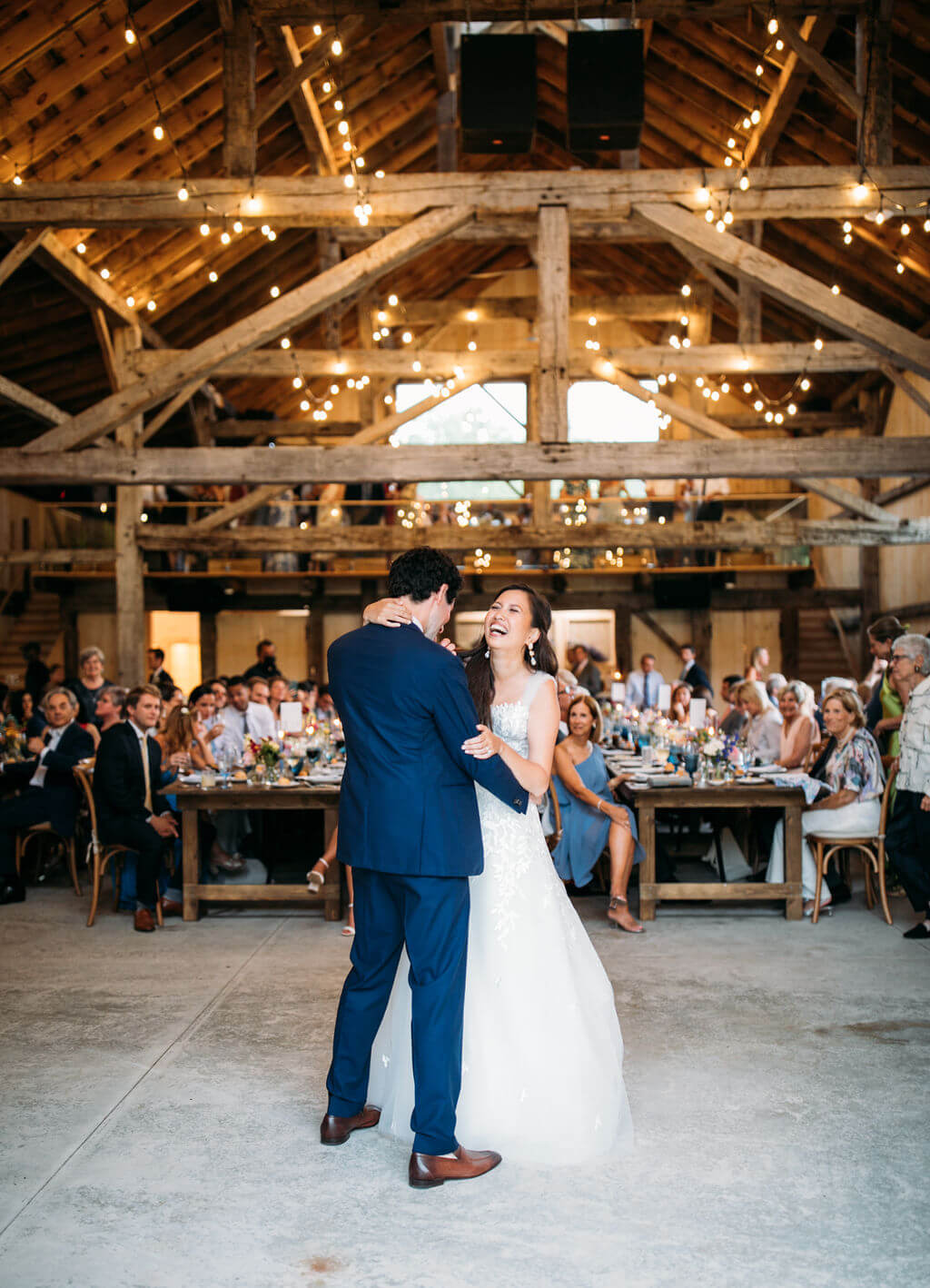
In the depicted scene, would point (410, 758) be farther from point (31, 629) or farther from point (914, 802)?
point (31, 629)

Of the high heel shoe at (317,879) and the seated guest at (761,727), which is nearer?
the high heel shoe at (317,879)

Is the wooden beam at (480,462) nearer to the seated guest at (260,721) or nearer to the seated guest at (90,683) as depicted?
the seated guest at (90,683)

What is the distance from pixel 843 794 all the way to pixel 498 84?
21.1ft

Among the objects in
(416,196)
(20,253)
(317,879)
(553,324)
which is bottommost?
(317,879)

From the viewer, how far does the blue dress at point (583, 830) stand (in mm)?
6387

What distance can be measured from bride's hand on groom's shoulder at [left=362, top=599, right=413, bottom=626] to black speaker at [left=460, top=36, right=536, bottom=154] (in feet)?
24.5

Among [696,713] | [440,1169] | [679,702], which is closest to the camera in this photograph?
[440,1169]

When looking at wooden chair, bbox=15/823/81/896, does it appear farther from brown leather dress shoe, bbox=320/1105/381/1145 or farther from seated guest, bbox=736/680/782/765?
seated guest, bbox=736/680/782/765

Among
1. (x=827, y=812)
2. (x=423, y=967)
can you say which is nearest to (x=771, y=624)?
(x=827, y=812)

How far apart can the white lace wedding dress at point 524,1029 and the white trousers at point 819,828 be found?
310 centimetres

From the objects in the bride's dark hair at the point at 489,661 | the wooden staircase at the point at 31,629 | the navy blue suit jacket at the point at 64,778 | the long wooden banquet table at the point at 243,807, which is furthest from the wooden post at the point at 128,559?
the bride's dark hair at the point at 489,661

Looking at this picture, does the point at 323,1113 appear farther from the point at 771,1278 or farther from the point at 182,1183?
the point at 771,1278

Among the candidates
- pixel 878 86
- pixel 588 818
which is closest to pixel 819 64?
pixel 878 86

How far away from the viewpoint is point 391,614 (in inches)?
121
